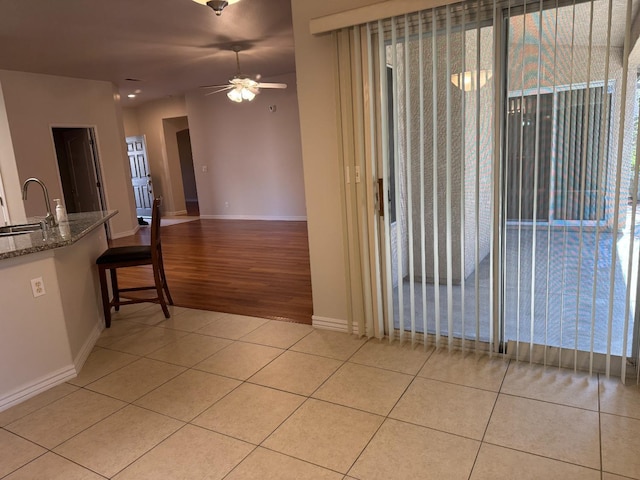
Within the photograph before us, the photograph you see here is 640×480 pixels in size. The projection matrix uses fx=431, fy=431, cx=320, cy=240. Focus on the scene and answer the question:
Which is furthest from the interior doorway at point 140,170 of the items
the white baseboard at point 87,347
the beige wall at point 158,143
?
the white baseboard at point 87,347

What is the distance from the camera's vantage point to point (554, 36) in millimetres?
2125

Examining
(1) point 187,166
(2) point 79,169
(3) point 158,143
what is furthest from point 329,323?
(1) point 187,166

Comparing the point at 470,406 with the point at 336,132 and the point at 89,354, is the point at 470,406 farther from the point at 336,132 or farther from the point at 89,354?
the point at 89,354

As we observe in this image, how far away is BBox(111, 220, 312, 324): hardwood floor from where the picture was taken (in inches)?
155

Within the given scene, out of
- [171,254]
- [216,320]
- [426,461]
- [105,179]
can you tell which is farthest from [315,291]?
[105,179]

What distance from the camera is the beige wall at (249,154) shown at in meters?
8.46

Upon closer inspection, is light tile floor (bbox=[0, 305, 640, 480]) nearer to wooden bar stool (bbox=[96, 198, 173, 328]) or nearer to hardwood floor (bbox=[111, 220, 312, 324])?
wooden bar stool (bbox=[96, 198, 173, 328])

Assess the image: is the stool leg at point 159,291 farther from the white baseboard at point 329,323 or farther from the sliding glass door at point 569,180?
the sliding glass door at point 569,180

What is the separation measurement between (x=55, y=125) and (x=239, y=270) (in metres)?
4.34

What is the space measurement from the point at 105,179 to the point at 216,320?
541 centimetres

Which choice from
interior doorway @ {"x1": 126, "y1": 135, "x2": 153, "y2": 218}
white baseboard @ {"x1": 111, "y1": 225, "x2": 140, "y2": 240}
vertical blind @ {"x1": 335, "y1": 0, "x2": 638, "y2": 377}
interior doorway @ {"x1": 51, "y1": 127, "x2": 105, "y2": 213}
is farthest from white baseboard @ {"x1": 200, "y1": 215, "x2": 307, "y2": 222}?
Answer: vertical blind @ {"x1": 335, "y1": 0, "x2": 638, "y2": 377}

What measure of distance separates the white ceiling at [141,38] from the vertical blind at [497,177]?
249 centimetres

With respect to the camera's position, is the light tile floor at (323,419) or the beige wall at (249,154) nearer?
the light tile floor at (323,419)

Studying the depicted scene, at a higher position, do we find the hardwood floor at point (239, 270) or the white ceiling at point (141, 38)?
the white ceiling at point (141, 38)
